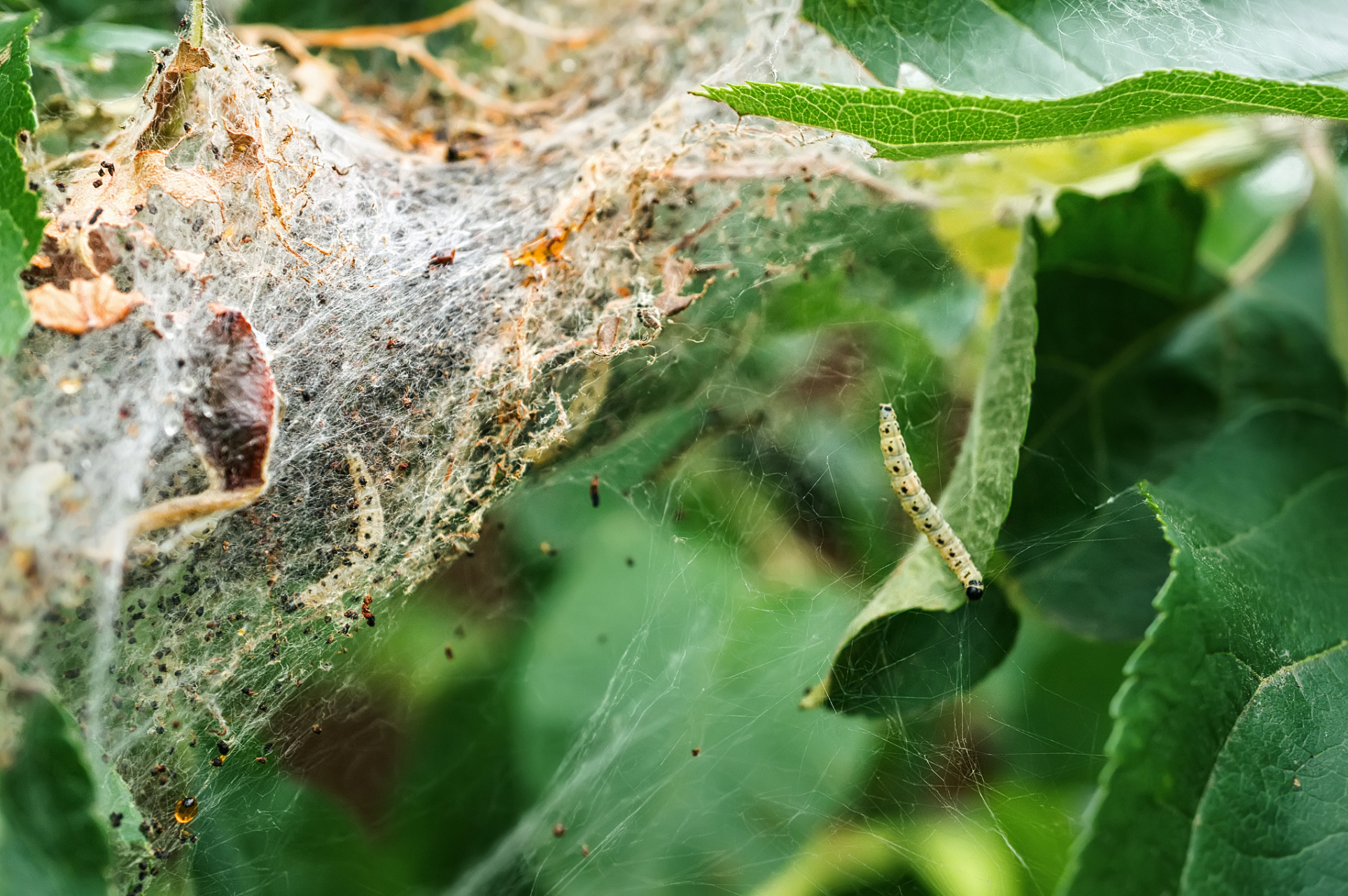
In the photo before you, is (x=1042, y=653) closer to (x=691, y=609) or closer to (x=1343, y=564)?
(x=1343, y=564)

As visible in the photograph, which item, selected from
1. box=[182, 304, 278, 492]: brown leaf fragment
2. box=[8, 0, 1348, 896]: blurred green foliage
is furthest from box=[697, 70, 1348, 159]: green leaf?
box=[182, 304, 278, 492]: brown leaf fragment

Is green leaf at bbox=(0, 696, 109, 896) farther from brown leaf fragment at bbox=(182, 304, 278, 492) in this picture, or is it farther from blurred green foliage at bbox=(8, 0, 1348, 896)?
brown leaf fragment at bbox=(182, 304, 278, 492)

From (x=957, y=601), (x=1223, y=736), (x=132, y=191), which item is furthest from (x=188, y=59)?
(x=1223, y=736)

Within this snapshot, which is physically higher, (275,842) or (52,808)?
(52,808)

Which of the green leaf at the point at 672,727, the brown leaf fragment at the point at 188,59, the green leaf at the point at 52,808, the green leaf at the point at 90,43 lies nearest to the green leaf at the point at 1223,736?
the green leaf at the point at 672,727

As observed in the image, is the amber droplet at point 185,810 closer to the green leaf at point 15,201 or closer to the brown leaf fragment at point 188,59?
the green leaf at point 15,201

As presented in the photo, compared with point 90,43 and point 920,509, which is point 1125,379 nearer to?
point 920,509
